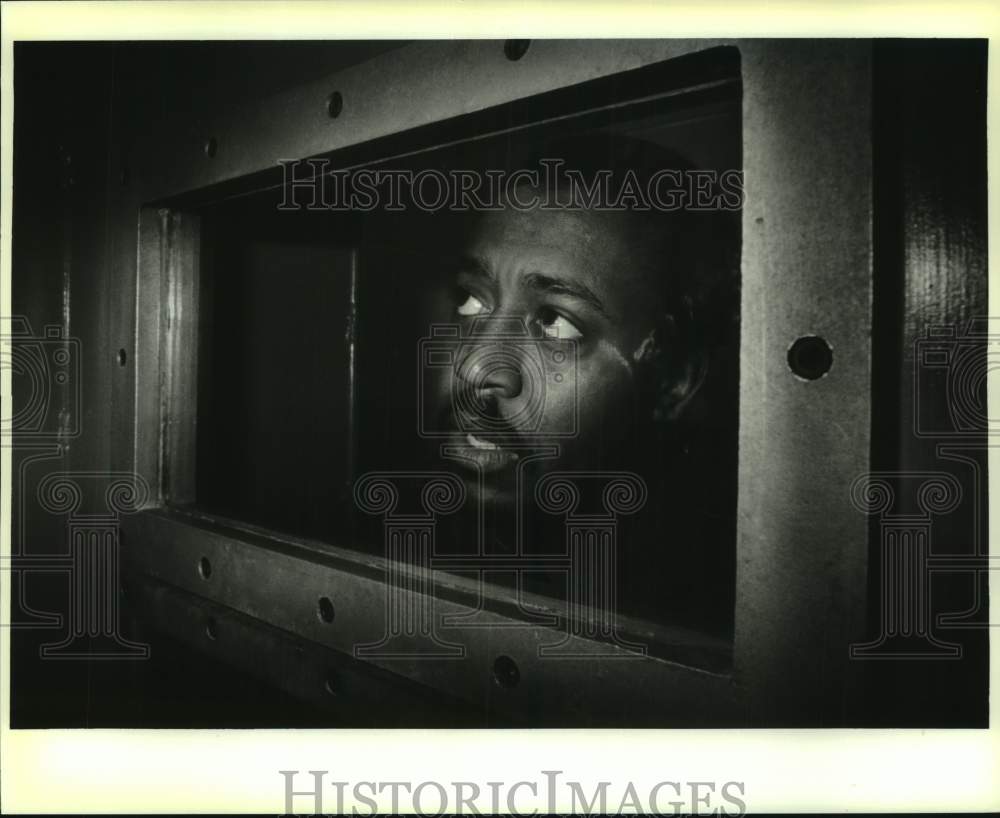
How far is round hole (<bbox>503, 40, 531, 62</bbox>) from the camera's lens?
1.46ft

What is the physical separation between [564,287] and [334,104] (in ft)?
0.69

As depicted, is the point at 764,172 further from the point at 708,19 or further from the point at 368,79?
the point at 368,79

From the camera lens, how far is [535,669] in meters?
0.45

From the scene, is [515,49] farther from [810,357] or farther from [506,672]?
[506,672]

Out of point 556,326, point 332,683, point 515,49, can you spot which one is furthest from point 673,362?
point 332,683

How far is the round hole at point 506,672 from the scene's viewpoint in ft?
1.49

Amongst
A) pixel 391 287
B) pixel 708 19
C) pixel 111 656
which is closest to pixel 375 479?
pixel 391 287

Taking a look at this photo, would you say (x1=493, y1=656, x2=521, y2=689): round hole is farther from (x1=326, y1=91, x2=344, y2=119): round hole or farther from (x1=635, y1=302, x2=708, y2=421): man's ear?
(x1=326, y1=91, x2=344, y2=119): round hole

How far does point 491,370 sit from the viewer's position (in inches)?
19.4

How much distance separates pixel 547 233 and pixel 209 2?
0.26 m
